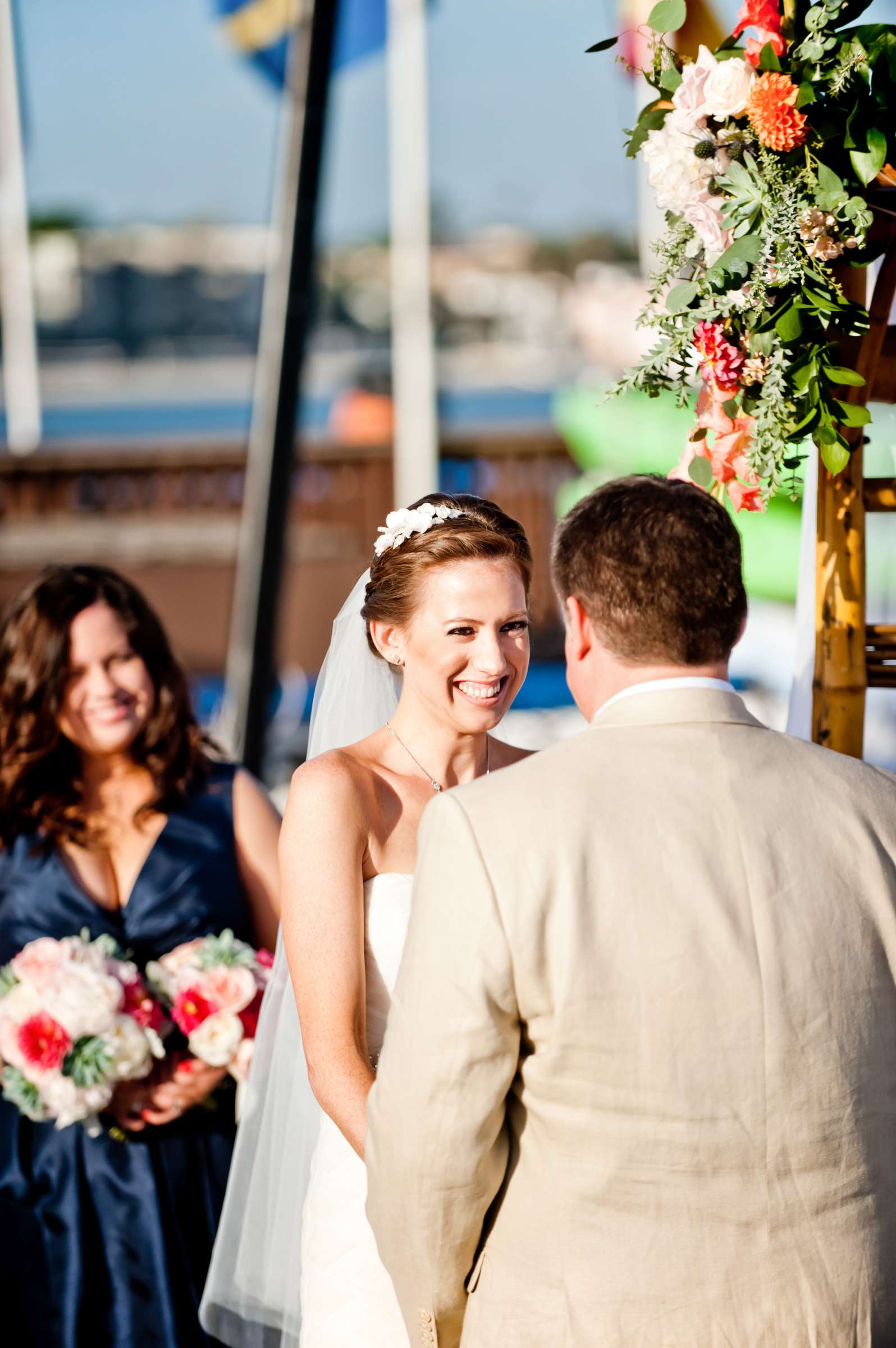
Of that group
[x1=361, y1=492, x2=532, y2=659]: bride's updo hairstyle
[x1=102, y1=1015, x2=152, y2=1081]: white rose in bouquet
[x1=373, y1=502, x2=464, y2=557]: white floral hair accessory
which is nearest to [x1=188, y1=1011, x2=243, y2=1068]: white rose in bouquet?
[x1=102, y1=1015, x2=152, y2=1081]: white rose in bouquet

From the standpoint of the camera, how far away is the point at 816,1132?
1582 millimetres

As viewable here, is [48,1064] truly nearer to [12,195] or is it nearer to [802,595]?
[802,595]

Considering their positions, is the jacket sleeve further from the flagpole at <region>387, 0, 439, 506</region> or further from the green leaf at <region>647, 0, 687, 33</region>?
the flagpole at <region>387, 0, 439, 506</region>

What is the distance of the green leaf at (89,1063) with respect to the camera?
2750 millimetres

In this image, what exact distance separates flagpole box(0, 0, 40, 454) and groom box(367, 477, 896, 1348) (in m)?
4.25

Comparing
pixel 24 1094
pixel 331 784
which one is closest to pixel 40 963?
pixel 24 1094

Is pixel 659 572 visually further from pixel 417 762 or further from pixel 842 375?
pixel 417 762

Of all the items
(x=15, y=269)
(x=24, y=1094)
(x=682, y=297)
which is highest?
(x=15, y=269)

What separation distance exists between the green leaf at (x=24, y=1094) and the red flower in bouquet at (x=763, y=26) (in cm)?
230

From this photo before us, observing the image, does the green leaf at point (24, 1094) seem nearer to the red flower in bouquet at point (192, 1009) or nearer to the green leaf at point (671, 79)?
the red flower in bouquet at point (192, 1009)

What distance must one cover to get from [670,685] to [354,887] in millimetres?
751

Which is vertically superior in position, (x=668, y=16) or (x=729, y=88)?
(x=668, y=16)

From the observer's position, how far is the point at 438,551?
2342 mm

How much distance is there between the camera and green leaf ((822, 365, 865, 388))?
2.04 m
